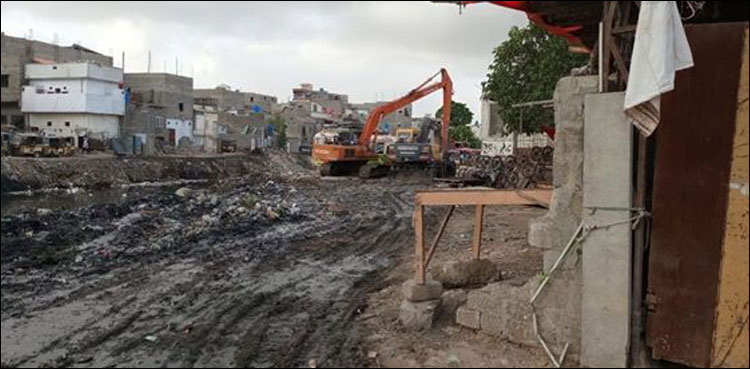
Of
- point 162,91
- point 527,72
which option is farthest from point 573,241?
point 162,91

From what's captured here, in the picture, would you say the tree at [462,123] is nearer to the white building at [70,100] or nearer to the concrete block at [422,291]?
the white building at [70,100]

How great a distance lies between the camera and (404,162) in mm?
28078

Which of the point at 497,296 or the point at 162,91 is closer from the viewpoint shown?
the point at 497,296

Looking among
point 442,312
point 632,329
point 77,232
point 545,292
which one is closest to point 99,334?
point 442,312

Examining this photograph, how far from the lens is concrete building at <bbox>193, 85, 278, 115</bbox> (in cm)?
6631

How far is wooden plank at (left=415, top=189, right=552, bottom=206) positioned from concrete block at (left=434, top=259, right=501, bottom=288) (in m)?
1.28

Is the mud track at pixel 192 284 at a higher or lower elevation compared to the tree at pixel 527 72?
lower

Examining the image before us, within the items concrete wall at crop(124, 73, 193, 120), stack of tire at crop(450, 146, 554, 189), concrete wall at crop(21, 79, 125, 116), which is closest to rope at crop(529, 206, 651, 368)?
stack of tire at crop(450, 146, 554, 189)

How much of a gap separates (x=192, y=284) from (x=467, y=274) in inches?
163

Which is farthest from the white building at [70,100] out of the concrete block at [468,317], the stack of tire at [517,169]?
the concrete block at [468,317]

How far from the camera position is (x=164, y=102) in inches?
2026

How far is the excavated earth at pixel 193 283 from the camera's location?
6.05m

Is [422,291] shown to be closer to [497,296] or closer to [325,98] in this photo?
[497,296]

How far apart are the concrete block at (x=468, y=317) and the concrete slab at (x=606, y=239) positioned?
3.85 feet
